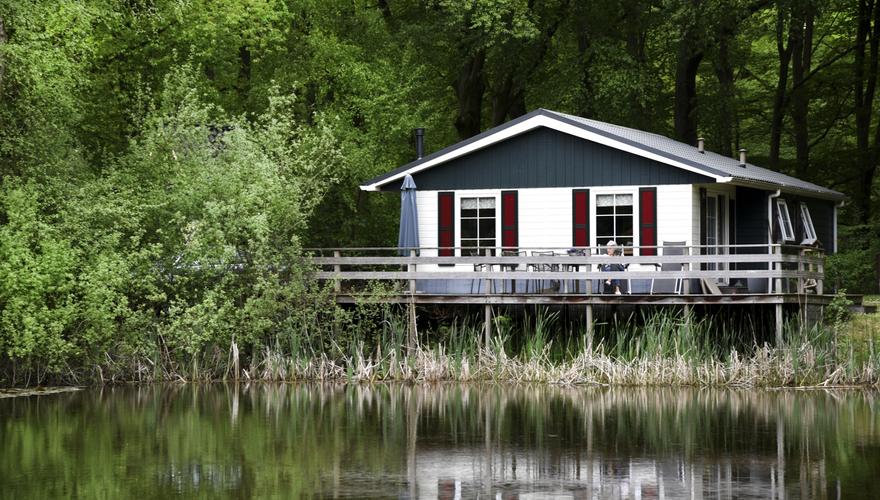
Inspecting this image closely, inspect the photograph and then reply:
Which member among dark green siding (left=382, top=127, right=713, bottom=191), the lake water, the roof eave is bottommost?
the lake water

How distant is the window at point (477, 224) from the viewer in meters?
29.3

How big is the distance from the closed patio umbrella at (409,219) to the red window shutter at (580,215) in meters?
3.26

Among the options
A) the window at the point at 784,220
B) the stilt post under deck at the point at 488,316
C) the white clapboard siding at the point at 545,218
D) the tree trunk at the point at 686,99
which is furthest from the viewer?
the tree trunk at the point at 686,99

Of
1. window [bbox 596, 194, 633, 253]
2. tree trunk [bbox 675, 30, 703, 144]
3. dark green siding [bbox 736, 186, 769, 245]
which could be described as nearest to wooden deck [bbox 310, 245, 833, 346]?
window [bbox 596, 194, 633, 253]

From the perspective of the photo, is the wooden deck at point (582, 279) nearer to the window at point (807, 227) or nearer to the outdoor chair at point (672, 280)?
the outdoor chair at point (672, 280)

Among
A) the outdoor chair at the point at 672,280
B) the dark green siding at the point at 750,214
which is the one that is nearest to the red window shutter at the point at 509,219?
the outdoor chair at the point at 672,280

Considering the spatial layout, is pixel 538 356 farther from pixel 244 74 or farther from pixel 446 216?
pixel 244 74

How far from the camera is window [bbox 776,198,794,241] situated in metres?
31.1

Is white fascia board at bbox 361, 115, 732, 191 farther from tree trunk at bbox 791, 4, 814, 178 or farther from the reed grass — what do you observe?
tree trunk at bbox 791, 4, 814, 178

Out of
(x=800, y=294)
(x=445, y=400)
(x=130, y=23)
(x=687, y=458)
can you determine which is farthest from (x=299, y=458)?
(x=130, y=23)

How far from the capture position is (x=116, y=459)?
1606 centimetres

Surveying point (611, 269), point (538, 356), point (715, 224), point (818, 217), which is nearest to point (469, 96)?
point (818, 217)

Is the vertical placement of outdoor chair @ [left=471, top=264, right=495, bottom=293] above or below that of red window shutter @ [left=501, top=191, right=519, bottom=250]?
below

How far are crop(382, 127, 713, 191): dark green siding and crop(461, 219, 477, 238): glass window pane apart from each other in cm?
73
